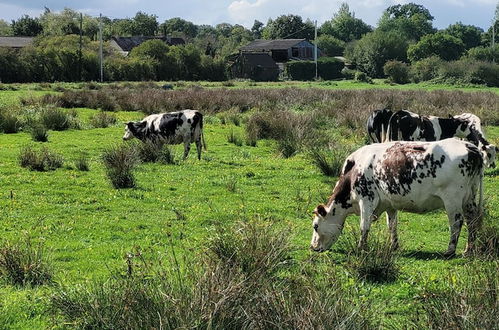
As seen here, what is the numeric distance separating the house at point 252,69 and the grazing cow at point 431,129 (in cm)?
7149

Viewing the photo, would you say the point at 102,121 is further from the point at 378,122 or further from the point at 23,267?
the point at 23,267

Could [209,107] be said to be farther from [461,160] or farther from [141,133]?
[461,160]

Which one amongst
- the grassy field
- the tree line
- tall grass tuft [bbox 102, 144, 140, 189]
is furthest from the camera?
the tree line

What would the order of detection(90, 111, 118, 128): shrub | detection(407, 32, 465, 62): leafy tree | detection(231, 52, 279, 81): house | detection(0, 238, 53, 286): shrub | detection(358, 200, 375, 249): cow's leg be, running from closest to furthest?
1. detection(0, 238, 53, 286): shrub
2. detection(358, 200, 375, 249): cow's leg
3. detection(90, 111, 118, 128): shrub
4. detection(231, 52, 279, 81): house
5. detection(407, 32, 465, 62): leafy tree

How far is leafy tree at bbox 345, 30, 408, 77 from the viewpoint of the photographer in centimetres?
9669

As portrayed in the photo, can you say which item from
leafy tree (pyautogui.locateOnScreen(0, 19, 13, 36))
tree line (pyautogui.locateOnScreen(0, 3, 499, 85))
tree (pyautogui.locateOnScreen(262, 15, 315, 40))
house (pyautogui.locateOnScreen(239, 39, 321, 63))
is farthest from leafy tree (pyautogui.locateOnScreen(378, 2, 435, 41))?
leafy tree (pyautogui.locateOnScreen(0, 19, 13, 36))

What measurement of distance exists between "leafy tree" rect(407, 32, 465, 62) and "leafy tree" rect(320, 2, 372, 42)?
75.4m

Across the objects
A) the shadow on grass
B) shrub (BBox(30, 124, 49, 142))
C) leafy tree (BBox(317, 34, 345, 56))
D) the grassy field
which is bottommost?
the shadow on grass

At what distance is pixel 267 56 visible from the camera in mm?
94500

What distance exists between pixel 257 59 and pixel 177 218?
3232 inches

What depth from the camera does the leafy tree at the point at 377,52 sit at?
9669cm

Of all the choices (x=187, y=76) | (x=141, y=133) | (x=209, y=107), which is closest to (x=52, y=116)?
(x=141, y=133)

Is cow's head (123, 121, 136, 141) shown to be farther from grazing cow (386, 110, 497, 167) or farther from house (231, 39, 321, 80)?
house (231, 39, 321, 80)

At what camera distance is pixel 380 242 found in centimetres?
793
